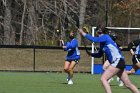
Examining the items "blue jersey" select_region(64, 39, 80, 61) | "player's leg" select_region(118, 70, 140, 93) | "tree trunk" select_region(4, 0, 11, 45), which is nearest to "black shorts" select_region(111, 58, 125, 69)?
"player's leg" select_region(118, 70, 140, 93)

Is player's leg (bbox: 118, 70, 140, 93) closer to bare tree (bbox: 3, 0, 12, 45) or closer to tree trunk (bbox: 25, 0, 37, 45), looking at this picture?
tree trunk (bbox: 25, 0, 37, 45)

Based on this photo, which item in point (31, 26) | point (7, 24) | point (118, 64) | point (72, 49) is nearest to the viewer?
point (118, 64)

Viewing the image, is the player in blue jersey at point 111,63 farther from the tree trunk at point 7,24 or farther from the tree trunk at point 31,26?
the tree trunk at point 7,24

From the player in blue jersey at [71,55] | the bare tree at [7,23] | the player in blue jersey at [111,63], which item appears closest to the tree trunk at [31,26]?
the bare tree at [7,23]

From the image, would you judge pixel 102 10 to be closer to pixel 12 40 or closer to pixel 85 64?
pixel 12 40

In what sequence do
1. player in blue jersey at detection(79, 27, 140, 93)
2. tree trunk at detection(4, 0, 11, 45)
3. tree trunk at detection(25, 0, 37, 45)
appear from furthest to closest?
tree trunk at detection(4, 0, 11, 45) → tree trunk at detection(25, 0, 37, 45) → player in blue jersey at detection(79, 27, 140, 93)

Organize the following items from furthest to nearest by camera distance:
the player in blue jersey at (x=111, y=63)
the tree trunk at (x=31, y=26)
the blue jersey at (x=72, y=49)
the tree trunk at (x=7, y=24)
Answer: the tree trunk at (x=7, y=24) → the tree trunk at (x=31, y=26) → the blue jersey at (x=72, y=49) → the player in blue jersey at (x=111, y=63)

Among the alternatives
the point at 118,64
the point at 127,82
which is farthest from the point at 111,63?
the point at 127,82

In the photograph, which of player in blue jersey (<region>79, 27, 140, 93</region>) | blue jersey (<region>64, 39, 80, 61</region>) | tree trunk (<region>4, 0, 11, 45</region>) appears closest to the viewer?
player in blue jersey (<region>79, 27, 140, 93</region>)

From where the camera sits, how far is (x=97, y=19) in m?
49.5

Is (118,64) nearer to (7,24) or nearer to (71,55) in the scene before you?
(71,55)

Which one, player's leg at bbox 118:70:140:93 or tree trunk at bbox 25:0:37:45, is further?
tree trunk at bbox 25:0:37:45

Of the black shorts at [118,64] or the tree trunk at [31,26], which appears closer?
the black shorts at [118,64]

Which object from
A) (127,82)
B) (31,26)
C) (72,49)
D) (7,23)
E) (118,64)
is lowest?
(127,82)
